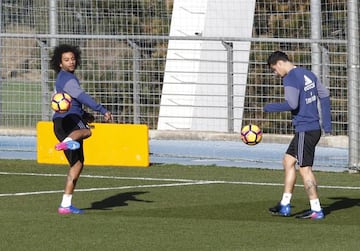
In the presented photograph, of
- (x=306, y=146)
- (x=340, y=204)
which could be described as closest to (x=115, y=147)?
(x=340, y=204)

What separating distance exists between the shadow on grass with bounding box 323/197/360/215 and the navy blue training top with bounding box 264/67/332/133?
44.2 inches

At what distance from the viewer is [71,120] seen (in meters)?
14.5

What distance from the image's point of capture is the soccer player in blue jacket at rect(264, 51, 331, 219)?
1389 centimetres

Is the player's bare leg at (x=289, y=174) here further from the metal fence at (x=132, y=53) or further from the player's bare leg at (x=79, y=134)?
the metal fence at (x=132, y=53)

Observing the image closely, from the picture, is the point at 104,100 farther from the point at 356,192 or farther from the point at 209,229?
the point at 209,229

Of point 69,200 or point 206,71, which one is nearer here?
point 69,200

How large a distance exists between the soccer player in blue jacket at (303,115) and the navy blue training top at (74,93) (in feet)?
6.35

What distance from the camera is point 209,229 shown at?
507 inches

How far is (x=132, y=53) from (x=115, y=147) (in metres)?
4.58

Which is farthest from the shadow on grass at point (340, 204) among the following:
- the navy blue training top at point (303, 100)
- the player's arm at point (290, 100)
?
the player's arm at point (290, 100)

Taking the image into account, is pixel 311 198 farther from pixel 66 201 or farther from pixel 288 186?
pixel 66 201

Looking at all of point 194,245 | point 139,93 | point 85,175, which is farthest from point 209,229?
point 139,93

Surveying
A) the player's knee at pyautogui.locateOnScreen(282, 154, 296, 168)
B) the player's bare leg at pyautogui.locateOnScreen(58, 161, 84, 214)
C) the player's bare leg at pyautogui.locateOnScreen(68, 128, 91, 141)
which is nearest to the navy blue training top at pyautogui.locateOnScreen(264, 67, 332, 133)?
the player's knee at pyautogui.locateOnScreen(282, 154, 296, 168)

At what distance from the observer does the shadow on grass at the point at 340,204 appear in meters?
14.9
